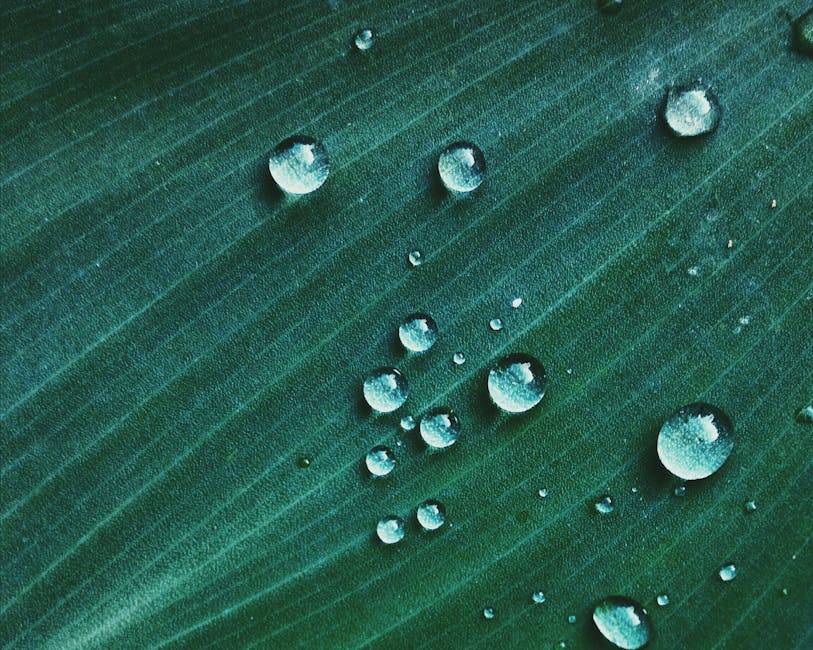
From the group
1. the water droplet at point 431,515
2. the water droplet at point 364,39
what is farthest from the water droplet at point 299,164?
the water droplet at point 431,515

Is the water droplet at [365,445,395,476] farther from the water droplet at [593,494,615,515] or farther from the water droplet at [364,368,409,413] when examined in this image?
the water droplet at [593,494,615,515]

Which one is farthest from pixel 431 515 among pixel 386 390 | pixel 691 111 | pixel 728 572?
pixel 691 111

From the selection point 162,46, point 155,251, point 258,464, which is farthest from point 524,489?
point 162,46

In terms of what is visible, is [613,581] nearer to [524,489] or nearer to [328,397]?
[524,489]

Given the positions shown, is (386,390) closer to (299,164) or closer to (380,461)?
(380,461)

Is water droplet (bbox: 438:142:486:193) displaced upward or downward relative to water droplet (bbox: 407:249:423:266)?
upward

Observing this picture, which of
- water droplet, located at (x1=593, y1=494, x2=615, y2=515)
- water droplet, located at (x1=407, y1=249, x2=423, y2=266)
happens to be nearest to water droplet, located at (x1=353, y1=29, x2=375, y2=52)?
water droplet, located at (x1=407, y1=249, x2=423, y2=266)
